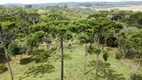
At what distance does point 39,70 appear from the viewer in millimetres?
30719

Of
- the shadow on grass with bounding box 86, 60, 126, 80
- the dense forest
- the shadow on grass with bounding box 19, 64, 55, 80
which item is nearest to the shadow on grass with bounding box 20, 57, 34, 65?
the dense forest

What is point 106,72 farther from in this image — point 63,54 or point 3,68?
point 3,68

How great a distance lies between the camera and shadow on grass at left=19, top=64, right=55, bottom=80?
29359mm

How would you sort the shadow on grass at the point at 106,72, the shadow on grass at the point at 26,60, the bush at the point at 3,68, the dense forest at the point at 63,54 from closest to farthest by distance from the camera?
the dense forest at the point at 63,54
the shadow on grass at the point at 106,72
the bush at the point at 3,68
the shadow on grass at the point at 26,60

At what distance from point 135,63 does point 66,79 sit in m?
17.0

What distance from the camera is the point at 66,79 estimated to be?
27.1 metres

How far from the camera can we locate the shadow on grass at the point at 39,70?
96.3 feet

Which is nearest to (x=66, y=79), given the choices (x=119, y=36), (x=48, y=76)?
(x=48, y=76)

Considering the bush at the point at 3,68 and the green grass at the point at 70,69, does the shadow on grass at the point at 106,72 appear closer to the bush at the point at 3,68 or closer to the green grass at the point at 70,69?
the green grass at the point at 70,69

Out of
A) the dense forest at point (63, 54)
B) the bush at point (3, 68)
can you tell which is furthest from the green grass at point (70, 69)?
the bush at point (3, 68)

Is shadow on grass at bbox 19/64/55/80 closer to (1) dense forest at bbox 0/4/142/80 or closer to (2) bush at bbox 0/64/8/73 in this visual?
(1) dense forest at bbox 0/4/142/80

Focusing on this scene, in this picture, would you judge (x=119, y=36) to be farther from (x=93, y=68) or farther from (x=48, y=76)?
(x=48, y=76)

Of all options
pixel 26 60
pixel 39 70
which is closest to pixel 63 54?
pixel 39 70

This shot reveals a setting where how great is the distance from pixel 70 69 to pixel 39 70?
211 inches
